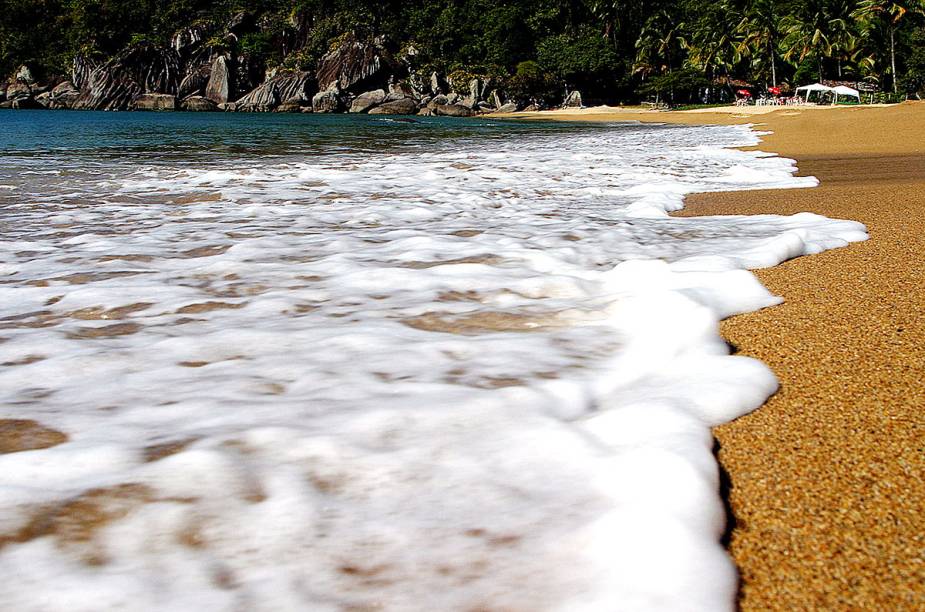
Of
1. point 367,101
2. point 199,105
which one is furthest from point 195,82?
point 367,101

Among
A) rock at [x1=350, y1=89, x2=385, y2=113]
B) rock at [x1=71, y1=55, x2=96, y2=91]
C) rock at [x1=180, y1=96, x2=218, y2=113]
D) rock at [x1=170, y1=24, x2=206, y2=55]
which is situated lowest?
rock at [x1=350, y1=89, x2=385, y2=113]

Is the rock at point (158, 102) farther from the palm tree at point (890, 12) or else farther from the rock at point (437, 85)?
the palm tree at point (890, 12)

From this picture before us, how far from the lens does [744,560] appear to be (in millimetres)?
1127

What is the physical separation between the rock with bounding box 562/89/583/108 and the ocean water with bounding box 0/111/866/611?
188 ft

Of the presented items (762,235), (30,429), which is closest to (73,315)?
(30,429)

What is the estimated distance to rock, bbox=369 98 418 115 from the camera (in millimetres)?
62312

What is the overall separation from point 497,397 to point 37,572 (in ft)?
3.39

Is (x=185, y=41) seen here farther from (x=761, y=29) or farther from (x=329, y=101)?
(x=761, y=29)

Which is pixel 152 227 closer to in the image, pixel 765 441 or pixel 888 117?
pixel 765 441

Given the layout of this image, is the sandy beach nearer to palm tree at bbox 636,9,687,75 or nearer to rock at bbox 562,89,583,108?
rock at bbox 562,89,583,108

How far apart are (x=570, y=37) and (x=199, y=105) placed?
38.8m

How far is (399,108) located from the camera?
6234 centimetres

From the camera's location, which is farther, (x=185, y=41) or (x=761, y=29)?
(x=185, y=41)

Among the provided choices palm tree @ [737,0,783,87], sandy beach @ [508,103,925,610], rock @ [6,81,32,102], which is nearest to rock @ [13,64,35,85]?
rock @ [6,81,32,102]
